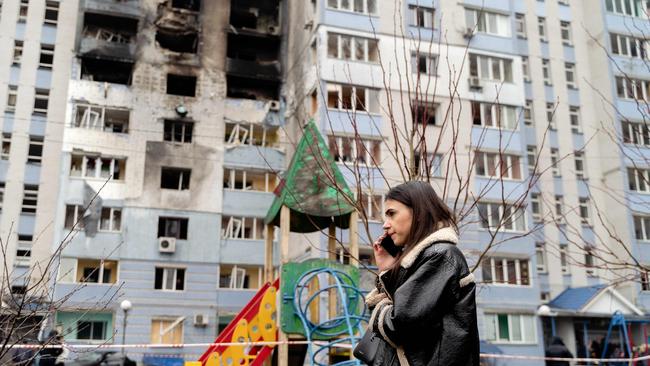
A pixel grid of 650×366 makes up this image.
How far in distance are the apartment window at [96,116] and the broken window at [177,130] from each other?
2000 millimetres

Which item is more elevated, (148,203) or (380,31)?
(380,31)

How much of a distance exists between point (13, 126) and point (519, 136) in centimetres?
2537

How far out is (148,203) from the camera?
102 ft

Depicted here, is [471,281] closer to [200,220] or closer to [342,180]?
[342,180]

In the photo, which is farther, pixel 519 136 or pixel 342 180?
pixel 519 136

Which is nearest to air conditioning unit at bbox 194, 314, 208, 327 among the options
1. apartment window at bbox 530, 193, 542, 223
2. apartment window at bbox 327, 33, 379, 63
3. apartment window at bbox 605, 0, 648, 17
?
apartment window at bbox 327, 33, 379, 63

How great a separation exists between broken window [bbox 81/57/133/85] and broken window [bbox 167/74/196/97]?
7.16ft

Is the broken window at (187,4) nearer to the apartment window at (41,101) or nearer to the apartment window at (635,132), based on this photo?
the apartment window at (41,101)

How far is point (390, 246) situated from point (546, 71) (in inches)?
1593

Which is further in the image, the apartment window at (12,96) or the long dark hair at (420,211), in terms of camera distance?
the apartment window at (12,96)

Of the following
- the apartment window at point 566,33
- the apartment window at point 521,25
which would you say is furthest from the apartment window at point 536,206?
the apartment window at point 566,33

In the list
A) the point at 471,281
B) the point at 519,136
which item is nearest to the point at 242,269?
the point at 519,136

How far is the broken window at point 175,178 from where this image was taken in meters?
32.6

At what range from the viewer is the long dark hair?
→ 3.06 metres
